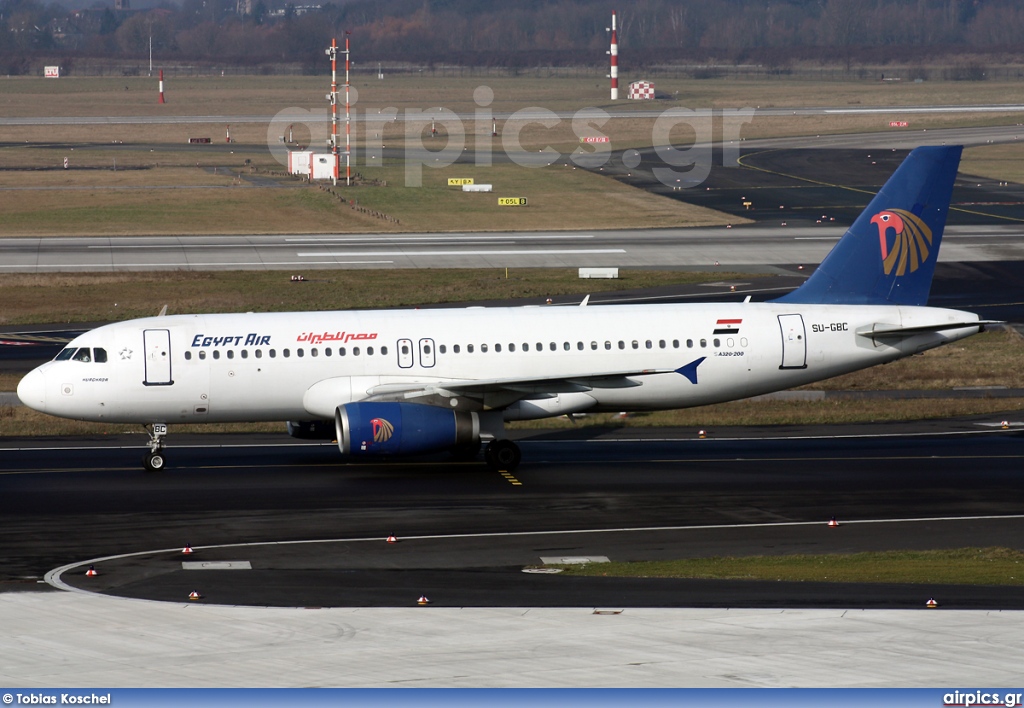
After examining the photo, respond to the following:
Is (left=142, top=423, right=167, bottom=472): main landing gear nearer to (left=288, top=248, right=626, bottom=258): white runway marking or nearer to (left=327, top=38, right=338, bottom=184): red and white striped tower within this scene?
(left=288, top=248, right=626, bottom=258): white runway marking

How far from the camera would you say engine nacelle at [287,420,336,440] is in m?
38.7

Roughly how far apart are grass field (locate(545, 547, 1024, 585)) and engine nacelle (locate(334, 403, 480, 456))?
8.84 metres

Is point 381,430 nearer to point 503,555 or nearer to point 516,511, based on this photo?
point 516,511

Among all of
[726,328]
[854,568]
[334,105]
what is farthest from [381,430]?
[334,105]

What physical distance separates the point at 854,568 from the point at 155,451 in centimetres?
1969

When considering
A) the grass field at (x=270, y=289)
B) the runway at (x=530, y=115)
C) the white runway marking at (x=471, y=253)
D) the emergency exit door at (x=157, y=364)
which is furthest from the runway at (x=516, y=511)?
the runway at (x=530, y=115)

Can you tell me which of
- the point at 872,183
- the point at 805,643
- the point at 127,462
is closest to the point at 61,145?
the point at 872,183

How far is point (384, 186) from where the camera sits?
372ft

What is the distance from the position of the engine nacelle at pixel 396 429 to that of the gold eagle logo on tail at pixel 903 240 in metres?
14.0

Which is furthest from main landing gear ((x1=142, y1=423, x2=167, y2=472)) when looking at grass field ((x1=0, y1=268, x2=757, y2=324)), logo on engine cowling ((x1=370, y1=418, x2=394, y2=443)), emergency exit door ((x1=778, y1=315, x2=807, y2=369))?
grass field ((x1=0, y1=268, x2=757, y2=324))

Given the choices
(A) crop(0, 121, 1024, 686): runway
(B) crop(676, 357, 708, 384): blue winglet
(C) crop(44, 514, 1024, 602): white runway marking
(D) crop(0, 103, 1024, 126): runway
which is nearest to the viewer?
(A) crop(0, 121, 1024, 686): runway

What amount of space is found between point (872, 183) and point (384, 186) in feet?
134

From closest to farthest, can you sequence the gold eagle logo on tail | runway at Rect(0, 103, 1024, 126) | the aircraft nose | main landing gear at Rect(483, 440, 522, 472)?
the aircraft nose, main landing gear at Rect(483, 440, 522, 472), the gold eagle logo on tail, runway at Rect(0, 103, 1024, 126)

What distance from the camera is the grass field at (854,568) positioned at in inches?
1048
